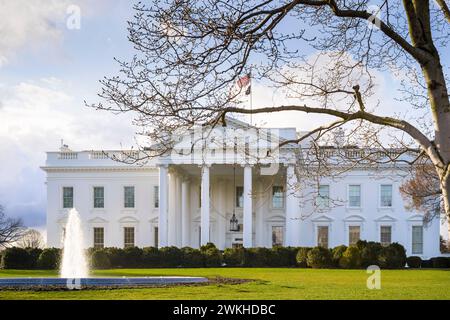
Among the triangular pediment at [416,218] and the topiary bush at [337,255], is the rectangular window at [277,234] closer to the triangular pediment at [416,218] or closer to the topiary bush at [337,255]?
the triangular pediment at [416,218]

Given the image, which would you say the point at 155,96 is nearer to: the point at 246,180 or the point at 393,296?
the point at 393,296

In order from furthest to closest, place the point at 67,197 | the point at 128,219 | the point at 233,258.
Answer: the point at 67,197, the point at 128,219, the point at 233,258

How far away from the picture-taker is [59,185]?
53.6 meters

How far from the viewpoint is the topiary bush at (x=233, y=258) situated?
37.8 metres

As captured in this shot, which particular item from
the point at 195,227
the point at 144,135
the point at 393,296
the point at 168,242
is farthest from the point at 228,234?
the point at 144,135

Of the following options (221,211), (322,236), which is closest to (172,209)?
(221,211)

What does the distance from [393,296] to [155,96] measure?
774cm

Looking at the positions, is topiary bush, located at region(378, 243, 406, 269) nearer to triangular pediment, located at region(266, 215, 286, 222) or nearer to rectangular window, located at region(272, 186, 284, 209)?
triangular pediment, located at region(266, 215, 286, 222)

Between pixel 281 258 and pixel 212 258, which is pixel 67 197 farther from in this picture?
pixel 281 258

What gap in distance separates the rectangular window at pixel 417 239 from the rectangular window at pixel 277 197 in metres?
10.2

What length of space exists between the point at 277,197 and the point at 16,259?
2215cm

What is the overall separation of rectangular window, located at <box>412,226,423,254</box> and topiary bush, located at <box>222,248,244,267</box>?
771 inches

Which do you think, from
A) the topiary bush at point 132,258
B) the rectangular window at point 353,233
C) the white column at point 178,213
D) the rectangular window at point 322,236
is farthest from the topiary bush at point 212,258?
the rectangular window at point 353,233

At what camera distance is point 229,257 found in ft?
124
